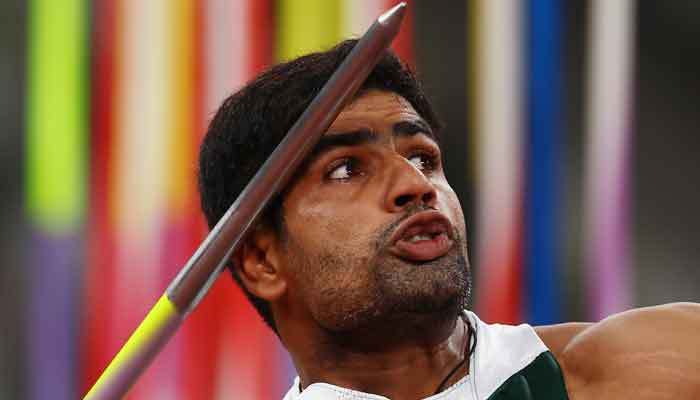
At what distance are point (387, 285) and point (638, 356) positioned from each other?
30cm

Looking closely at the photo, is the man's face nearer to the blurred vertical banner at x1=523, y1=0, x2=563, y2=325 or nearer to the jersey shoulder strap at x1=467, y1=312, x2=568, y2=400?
the jersey shoulder strap at x1=467, y1=312, x2=568, y2=400

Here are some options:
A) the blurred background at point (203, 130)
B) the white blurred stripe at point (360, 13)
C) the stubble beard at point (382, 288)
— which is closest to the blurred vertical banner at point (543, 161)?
Answer: the blurred background at point (203, 130)

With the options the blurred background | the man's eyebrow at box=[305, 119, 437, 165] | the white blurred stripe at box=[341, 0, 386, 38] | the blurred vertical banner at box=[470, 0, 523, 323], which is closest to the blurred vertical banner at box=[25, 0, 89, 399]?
the blurred background

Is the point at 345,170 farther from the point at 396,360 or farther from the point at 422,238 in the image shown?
the point at 396,360

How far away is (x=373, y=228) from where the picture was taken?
1.16m

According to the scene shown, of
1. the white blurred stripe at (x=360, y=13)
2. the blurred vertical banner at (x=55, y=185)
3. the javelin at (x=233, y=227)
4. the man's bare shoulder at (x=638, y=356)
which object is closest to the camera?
the javelin at (x=233, y=227)

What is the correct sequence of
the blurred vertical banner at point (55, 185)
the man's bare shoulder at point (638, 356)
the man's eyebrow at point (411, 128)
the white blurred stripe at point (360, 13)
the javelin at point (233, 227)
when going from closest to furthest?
the javelin at point (233, 227), the man's bare shoulder at point (638, 356), the man's eyebrow at point (411, 128), the blurred vertical banner at point (55, 185), the white blurred stripe at point (360, 13)

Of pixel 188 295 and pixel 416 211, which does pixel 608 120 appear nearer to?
pixel 416 211

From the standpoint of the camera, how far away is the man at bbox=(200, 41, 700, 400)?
115 cm

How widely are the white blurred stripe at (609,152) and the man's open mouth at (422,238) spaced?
2.87 ft

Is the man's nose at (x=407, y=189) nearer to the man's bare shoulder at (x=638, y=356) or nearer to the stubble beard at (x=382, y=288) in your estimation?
the stubble beard at (x=382, y=288)

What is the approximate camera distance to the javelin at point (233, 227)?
93cm

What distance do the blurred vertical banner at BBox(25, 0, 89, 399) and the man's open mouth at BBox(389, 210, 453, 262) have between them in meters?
0.99

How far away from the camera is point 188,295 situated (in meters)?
0.95
